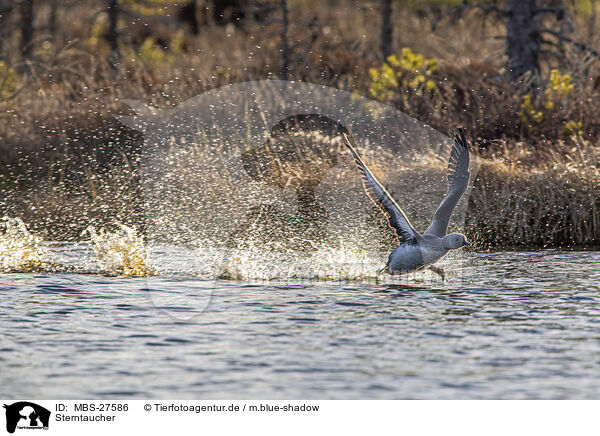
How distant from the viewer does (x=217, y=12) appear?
30500 millimetres

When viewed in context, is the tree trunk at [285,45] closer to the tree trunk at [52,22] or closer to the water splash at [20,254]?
the tree trunk at [52,22]

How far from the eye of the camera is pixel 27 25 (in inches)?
1076

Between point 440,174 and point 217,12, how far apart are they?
49.2 feet

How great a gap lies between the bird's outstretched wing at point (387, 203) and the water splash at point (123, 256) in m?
3.40

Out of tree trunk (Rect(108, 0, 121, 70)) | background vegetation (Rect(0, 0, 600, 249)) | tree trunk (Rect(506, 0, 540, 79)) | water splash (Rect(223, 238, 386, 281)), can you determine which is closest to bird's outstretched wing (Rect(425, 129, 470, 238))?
water splash (Rect(223, 238, 386, 281))

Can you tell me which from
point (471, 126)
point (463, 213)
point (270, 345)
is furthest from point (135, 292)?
point (471, 126)

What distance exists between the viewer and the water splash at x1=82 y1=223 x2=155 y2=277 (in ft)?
43.2

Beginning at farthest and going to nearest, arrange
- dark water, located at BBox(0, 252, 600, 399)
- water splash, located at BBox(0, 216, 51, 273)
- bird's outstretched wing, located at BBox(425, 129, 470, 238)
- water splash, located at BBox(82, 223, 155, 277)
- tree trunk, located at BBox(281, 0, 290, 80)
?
tree trunk, located at BBox(281, 0, 290, 80) < water splash, located at BBox(0, 216, 51, 273) < water splash, located at BBox(82, 223, 155, 277) < bird's outstretched wing, located at BBox(425, 129, 470, 238) < dark water, located at BBox(0, 252, 600, 399)

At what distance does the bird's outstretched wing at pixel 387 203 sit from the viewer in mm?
10383

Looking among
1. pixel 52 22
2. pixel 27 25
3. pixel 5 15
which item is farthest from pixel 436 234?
pixel 52 22

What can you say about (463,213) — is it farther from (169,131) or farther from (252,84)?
(252,84)
